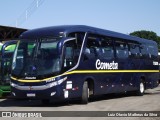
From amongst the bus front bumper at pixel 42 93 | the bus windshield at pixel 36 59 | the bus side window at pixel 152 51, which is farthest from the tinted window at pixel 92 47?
the bus side window at pixel 152 51

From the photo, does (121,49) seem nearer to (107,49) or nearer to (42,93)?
(107,49)

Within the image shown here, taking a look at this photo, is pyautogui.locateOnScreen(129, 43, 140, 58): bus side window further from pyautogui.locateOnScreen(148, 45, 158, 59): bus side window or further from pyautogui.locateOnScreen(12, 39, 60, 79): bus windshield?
pyautogui.locateOnScreen(12, 39, 60, 79): bus windshield

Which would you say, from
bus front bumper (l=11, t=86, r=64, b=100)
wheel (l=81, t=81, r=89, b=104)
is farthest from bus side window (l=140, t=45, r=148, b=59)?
bus front bumper (l=11, t=86, r=64, b=100)

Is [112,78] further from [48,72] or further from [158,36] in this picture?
[158,36]

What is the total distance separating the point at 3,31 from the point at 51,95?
23.7m

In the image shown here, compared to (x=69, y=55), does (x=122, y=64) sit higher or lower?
lower

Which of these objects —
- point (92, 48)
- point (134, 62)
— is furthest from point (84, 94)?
point (134, 62)

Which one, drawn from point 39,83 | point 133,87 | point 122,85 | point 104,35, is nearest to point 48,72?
point 39,83

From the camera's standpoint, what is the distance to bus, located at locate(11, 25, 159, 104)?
1524cm

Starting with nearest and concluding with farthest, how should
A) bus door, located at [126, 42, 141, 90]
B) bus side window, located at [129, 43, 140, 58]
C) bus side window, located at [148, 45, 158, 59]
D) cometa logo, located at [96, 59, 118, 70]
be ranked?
cometa logo, located at [96, 59, 118, 70]
bus door, located at [126, 42, 141, 90]
bus side window, located at [129, 43, 140, 58]
bus side window, located at [148, 45, 158, 59]

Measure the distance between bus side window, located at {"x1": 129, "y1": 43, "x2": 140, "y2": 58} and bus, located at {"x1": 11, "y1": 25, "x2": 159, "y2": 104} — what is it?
2790 mm

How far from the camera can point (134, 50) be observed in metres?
22.9

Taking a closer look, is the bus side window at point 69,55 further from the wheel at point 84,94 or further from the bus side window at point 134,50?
the bus side window at point 134,50

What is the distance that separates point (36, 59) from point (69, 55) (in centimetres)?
127
